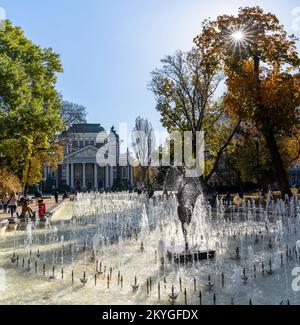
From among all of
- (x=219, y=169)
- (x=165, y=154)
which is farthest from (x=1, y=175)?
(x=219, y=169)

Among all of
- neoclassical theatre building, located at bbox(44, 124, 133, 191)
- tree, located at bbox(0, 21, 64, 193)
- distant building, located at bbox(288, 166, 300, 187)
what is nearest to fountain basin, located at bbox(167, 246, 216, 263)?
tree, located at bbox(0, 21, 64, 193)

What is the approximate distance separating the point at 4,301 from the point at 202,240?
7.69 metres

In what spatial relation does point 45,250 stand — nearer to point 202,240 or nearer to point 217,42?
point 202,240

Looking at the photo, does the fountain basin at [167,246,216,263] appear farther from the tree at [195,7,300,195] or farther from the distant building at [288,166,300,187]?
the distant building at [288,166,300,187]

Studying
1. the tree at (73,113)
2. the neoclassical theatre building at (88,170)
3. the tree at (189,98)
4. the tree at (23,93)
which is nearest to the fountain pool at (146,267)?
the tree at (23,93)

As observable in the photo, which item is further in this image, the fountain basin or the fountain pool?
the fountain basin

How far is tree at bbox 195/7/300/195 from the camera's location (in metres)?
21.8

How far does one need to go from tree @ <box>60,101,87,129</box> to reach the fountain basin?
138 feet

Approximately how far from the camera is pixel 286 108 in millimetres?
21766

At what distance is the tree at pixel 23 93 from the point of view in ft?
61.4

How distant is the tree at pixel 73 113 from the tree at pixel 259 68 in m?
31.8

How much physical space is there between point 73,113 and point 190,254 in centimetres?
4494

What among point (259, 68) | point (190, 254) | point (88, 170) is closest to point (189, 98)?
point (259, 68)

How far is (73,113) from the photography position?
5334 centimetres
